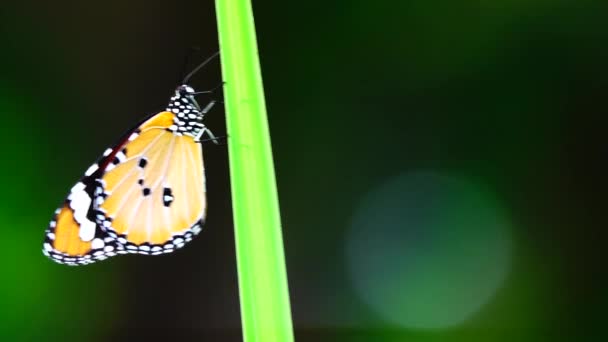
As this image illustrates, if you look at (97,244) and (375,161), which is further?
(375,161)

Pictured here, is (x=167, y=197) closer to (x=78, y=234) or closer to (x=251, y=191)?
(x=78, y=234)

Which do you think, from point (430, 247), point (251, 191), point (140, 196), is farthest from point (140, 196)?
point (430, 247)

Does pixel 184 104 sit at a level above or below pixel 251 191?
above

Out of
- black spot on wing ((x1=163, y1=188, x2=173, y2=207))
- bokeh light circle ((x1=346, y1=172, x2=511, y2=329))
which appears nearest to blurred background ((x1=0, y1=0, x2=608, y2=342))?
bokeh light circle ((x1=346, y1=172, x2=511, y2=329))

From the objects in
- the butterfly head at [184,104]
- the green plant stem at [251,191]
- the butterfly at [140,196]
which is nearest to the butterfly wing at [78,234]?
the butterfly at [140,196]

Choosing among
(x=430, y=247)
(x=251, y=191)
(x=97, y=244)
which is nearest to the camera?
(x=251, y=191)

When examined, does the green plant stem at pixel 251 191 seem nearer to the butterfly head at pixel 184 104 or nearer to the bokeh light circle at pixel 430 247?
the butterfly head at pixel 184 104
